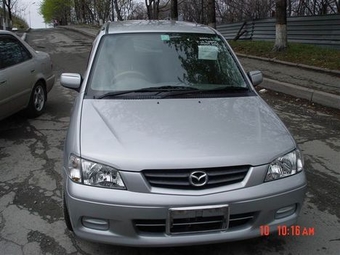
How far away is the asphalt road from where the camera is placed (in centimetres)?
300

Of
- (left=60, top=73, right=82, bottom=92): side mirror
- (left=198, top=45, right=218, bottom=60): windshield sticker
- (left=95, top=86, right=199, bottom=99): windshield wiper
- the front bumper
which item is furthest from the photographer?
(left=198, top=45, right=218, bottom=60): windshield sticker

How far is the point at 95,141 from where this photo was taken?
2754 millimetres

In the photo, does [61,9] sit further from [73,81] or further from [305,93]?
[73,81]

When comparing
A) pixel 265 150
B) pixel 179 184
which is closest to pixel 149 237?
pixel 179 184

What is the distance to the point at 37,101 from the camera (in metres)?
6.66

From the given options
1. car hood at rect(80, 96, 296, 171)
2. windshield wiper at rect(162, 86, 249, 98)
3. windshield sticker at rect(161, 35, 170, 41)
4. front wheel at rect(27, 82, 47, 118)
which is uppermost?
windshield sticker at rect(161, 35, 170, 41)

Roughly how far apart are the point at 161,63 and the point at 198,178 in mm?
1720

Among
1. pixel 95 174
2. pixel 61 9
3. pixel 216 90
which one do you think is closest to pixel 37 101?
pixel 216 90

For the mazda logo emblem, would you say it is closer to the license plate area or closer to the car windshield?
the license plate area

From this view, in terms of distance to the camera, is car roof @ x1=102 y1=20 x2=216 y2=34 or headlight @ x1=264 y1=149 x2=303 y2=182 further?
car roof @ x1=102 y1=20 x2=216 y2=34

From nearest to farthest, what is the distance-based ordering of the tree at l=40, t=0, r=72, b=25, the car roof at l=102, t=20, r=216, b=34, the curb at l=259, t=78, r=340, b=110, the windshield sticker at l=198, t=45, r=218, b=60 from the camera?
the windshield sticker at l=198, t=45, r=218, b=60
the car roof at l=102, t=20, r=216, b=34
the curb at l=259, t=78, r=340, b=110
the tree at l=40, t=0, r=72, b=25

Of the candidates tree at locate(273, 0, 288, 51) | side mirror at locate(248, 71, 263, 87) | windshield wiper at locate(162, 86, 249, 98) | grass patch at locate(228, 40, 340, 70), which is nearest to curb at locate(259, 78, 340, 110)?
grass patch at locate(228, 40, 340, 70)
